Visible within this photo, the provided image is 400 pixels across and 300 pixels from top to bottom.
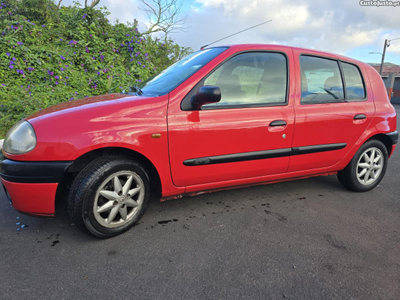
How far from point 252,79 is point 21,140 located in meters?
2.00

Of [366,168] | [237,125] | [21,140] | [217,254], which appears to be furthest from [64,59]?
[366,168]

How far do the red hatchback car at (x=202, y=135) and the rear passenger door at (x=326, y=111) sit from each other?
1cm

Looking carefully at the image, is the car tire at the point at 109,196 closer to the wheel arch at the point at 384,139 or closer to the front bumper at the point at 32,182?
the front bumper at the point at 32,182

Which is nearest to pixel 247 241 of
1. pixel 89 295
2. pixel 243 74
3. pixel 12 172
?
pixel 89 295

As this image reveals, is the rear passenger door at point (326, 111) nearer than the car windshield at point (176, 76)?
No

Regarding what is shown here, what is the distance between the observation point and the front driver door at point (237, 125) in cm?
228

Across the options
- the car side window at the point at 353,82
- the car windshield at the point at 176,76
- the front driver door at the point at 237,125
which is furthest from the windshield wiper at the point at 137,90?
the car side window at the point at 353,82

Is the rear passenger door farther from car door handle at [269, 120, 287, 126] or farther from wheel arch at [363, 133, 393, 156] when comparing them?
wheel arch at [363, 133, 393, 156]

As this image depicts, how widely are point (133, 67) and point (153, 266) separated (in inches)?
252

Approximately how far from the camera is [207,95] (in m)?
2.15

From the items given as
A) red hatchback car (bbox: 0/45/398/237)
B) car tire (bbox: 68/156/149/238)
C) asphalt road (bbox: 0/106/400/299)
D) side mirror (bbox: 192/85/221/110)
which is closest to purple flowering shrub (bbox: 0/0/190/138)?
asphalt road (bbox: 0/106/400/299)

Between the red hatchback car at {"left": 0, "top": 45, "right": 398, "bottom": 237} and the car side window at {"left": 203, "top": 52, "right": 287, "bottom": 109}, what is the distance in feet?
0.03

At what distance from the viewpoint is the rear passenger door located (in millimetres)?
2740

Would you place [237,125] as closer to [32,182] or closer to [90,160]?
[90,160]
